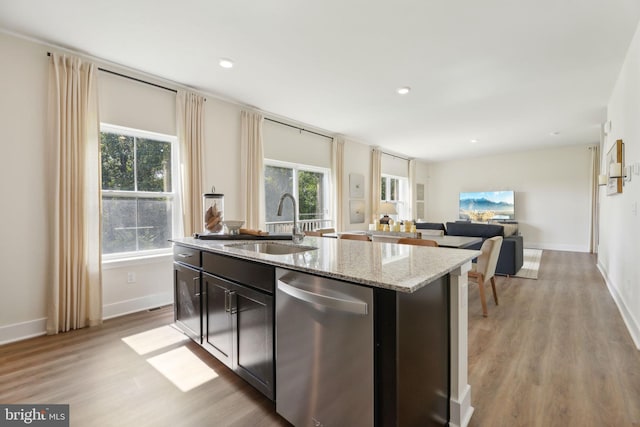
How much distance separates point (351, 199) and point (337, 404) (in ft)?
17.4

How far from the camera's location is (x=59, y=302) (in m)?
2.75

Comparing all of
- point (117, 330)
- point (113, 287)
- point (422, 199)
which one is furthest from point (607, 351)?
point (422, 199)

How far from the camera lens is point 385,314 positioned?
1.16 meters

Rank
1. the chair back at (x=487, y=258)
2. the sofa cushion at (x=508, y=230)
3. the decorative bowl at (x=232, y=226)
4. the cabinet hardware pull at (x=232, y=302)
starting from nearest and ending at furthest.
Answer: the cabinet hardware pull at (x=232, y=302), the decorative bowl at (x=232, y=226), the chair back at (x=487, y=258), the sofa cushion at (x=508, y=230)

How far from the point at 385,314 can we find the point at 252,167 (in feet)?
11.7

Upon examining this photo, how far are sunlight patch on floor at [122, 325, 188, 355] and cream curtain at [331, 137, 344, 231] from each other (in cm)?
372

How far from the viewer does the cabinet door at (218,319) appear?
199cm

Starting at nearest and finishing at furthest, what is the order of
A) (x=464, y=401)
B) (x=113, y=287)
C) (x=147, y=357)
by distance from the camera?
(x=464, y=401) < (x=147, y=357) < (x=113, y=287)

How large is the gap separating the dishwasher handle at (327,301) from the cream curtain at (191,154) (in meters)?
2.53

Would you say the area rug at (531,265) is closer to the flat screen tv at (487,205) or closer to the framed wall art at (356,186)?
the flat screen tv at (487,205)

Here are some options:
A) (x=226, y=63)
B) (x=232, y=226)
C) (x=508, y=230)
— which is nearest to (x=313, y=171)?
(x=226, y=63)

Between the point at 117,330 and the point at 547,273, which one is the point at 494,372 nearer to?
the point at 117,330

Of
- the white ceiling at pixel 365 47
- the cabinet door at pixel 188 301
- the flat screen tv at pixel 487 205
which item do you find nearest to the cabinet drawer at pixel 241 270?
the cabinet door at pixel 188 301

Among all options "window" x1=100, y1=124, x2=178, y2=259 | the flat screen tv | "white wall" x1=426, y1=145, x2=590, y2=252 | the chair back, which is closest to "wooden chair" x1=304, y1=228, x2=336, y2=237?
"window" x1=100, y1=124, x2=178, y2=259
